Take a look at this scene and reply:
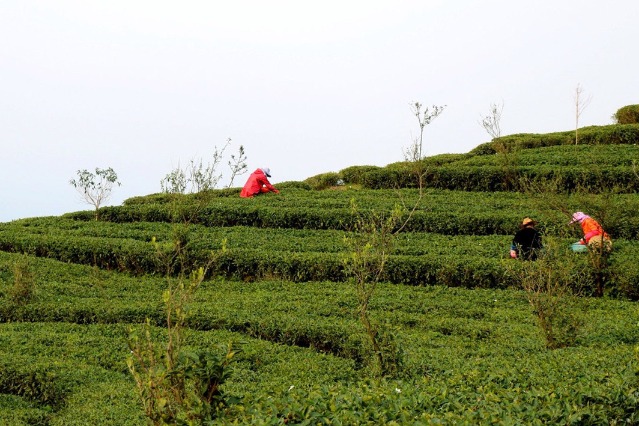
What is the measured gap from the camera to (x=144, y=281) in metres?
19.1

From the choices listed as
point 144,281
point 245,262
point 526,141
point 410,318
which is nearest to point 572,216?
point 410,318

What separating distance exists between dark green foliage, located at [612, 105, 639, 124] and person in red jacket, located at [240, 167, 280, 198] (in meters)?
17.7

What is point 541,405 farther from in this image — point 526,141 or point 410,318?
point 526,141

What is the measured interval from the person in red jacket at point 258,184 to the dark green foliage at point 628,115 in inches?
696

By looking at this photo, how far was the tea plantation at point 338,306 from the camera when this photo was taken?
6.62 metres

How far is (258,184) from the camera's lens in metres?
27.8

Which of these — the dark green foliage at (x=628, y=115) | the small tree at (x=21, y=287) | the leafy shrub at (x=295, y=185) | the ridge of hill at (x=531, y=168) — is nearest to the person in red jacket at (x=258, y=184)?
the leafy shrub at (x=295, y=185)

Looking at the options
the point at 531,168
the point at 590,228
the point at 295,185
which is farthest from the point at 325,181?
the point at 590,228

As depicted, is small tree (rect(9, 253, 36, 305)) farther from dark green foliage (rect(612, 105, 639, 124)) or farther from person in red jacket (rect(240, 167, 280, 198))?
dark green foliage (rect(612, 105, 639, 124))

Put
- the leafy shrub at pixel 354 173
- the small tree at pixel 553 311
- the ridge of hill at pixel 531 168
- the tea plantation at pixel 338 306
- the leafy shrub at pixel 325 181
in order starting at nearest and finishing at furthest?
the tea plantation at pixel 338 306
the small tree at pixel 553 311
the ridge of hill at pixel 531 168
the leafy shrub at pixel 354 173
the leafy shrub at pixel 325 181

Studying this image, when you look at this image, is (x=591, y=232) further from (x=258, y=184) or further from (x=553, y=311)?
(x=258, y=184)

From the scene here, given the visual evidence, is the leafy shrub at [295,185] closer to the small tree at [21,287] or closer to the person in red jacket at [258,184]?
the person in red jacket at [258,184]

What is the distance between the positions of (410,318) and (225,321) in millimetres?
3304

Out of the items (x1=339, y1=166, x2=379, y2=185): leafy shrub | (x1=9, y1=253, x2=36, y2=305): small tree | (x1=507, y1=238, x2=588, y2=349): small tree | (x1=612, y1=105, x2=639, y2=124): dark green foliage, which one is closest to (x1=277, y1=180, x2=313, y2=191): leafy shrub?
(x1=339, y1=166, x2=379, y2=185): leafy shrub
